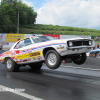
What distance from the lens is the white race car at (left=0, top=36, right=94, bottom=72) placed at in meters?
6.18

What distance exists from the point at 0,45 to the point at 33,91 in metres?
36.8

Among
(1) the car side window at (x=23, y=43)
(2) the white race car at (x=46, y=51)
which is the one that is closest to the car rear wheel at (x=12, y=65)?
(2) the white race car at (x=46, y=51)

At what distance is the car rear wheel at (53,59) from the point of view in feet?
20.4

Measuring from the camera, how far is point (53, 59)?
255 inches

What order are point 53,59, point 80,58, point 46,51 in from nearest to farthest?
1. point 53,59
2. point 46,51
3. point 80,58

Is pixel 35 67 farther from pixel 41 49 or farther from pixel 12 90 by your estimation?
pixel 12 90

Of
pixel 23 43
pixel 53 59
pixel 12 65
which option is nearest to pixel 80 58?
pixel 53 59

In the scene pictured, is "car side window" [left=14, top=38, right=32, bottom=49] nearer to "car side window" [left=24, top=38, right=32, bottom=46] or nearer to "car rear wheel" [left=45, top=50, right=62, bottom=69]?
"car side window" [left=24, top=38, right=32, bottom=46]

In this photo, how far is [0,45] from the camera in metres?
39.5

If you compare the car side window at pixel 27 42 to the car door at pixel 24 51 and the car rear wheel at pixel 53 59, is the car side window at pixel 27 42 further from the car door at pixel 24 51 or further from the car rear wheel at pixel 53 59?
the car rear wheel at pixel 53 59

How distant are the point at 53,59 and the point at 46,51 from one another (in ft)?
1.96

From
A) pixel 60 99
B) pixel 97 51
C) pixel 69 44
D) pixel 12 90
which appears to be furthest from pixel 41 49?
pixel 97 51

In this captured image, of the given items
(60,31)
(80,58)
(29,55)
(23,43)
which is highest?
(60,31)

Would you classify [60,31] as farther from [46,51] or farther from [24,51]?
[46,51]
